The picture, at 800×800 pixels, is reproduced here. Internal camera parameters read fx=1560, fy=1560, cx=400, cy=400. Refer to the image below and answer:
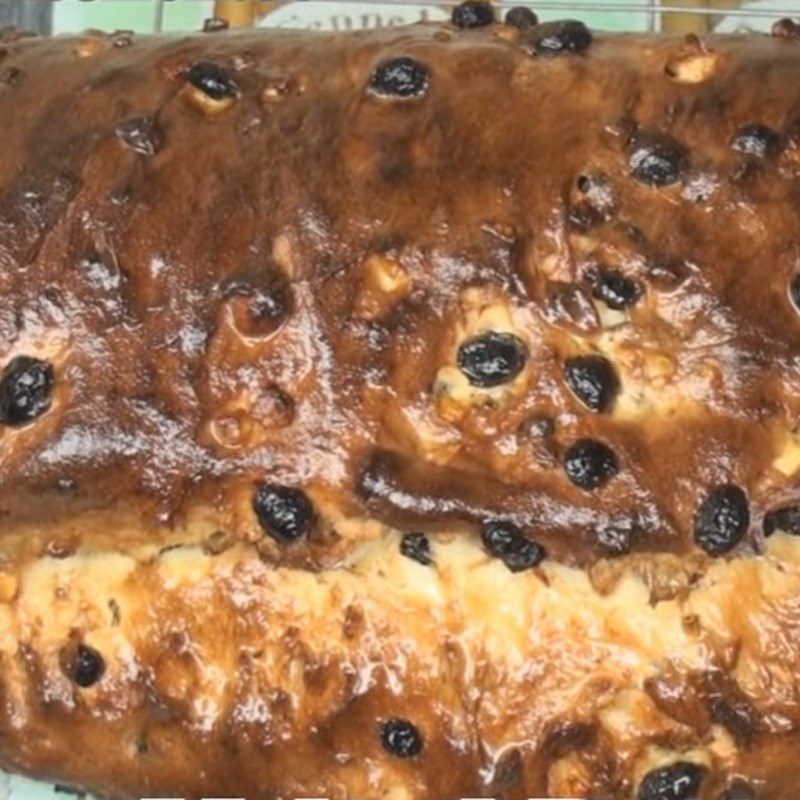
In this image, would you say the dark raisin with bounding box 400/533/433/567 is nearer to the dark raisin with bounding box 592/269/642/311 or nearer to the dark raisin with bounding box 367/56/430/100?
the dark raisin with bounding box 592/269/642/311

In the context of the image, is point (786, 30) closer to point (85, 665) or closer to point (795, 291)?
point (795, 291)

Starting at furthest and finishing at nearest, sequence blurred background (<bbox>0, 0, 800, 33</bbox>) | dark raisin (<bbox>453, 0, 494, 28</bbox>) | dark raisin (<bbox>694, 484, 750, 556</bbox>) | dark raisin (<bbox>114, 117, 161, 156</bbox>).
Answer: blurred background (<bbox>0, 0, 800, 33</bbox>)
dark raisin (<bbox>453, 0, 494, 28</bbox>)
dark raisin (<bbox>114, 117, 161, 156</bbox>)
dark raisin (<bbox>694, 484, 750, 556</bbox>)

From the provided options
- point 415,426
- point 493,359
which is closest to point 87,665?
point 415,426

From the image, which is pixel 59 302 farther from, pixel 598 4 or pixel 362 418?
pixel 598 4

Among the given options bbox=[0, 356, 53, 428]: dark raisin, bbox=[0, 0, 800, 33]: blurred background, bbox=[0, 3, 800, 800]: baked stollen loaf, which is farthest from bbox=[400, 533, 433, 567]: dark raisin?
bbox=[0, 0, 800, 33]: blurred background

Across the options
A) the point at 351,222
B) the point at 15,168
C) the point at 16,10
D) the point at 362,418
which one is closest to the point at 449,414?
the point at 362,418

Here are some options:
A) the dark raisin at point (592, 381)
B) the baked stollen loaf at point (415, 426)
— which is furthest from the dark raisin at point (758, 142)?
the dark raisin at point (592, 381)
